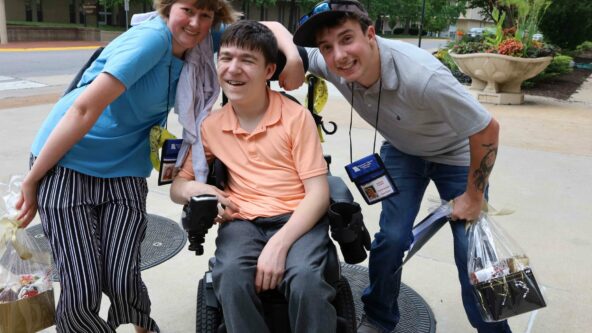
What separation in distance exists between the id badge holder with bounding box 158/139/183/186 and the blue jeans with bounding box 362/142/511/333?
969 mm

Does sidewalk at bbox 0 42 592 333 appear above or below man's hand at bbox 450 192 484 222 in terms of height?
below

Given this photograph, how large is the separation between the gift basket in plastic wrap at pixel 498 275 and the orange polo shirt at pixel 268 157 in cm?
74

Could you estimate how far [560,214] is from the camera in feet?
14.0

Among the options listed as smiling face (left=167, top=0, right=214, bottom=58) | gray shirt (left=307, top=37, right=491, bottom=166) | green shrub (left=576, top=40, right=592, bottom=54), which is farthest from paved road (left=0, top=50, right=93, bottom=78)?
green shrub (left=576, top=40, right=592, bottom=54)

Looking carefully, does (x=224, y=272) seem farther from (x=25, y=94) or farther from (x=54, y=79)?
(x=54, y=79)

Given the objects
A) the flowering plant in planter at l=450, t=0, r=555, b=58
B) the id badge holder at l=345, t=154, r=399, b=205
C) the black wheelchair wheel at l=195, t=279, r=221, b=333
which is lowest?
the black wheelchair wheel at l=195, t=279, r=221, b=333

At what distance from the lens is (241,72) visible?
2072 millimetres

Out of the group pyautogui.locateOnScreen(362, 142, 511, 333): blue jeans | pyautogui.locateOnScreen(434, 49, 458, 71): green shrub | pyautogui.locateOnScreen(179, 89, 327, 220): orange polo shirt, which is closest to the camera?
pyautogui.locateOnScreen(179, 89, 327, 220): orange polo shirt

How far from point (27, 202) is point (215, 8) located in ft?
3.56

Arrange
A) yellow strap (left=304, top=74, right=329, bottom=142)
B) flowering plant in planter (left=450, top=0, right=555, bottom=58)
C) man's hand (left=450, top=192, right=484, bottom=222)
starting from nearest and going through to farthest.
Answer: man's hand (left=450, top=192, right=484, bottom=222), yellow strap (left=304, top=74, right=329, bottom=142), flowering plant in planter (left=450, top=0, right=555, bottom=58)

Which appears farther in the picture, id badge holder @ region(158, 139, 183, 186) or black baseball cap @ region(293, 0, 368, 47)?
id badge holder @ region(158, 139, 183, 186)

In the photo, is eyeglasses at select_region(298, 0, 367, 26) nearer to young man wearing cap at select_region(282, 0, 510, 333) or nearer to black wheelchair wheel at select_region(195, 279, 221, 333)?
Result: young man wearing cap at select_region(282, 0, 510, 333)

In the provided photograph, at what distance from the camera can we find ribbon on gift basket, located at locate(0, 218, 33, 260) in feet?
6.97

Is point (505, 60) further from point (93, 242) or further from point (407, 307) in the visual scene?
point (93, 242)
